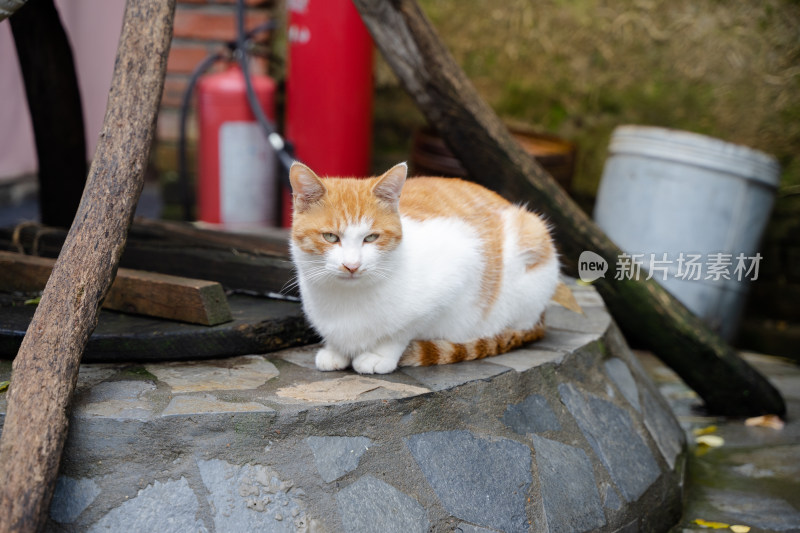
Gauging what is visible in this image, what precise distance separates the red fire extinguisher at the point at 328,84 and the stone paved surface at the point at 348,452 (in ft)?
6.83

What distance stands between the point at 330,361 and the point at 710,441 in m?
1.73

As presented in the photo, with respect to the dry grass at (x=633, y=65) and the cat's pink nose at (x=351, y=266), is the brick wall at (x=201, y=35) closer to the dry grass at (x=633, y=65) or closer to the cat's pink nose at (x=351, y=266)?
the dry grass at (x=633, y=65)

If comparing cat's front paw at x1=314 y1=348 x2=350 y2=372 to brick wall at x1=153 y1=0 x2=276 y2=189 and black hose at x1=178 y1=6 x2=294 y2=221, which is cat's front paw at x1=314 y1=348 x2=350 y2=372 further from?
brick wall at x1=153 y1=0 x2=276 y2=189

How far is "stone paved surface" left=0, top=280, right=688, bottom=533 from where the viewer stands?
5.89 feet

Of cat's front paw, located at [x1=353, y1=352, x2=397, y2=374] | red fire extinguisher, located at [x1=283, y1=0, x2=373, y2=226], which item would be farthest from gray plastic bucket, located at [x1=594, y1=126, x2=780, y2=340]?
cat's front paw, located at [x1=353, y1=352, x2=397, y2=374]

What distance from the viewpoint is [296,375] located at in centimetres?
215

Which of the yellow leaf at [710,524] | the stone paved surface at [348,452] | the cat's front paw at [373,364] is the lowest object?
the yellow leaf at [710,524]

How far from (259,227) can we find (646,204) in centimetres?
204

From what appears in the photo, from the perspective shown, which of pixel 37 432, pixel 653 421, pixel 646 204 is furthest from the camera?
pixel 646 204

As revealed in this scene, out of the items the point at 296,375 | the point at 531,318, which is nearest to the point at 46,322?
the point at 296,375

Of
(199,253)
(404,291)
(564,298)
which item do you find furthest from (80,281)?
(564,298)

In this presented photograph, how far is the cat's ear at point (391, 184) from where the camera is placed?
196 cm

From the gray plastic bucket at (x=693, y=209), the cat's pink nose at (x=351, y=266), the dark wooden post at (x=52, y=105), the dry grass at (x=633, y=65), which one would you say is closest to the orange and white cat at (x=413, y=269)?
the cat's pink nose at (x=351, y=266)

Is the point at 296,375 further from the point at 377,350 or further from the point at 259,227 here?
the point at 259,227
